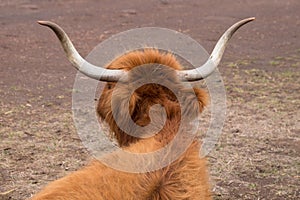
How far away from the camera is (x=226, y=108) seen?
398 inches

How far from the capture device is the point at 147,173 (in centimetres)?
429

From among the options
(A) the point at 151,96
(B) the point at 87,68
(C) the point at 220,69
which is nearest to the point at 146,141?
(A) the point at 151,96

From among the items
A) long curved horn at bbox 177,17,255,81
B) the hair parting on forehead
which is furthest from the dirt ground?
the hair parting on forehead

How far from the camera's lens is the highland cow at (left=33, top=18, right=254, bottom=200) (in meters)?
4.19

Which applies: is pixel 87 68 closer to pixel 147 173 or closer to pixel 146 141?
pixel 146 141

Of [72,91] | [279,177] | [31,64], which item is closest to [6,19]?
[31,64]

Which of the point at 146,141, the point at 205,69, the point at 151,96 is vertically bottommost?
the point at 146,141

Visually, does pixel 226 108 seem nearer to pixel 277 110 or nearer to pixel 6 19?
pixel 277 110

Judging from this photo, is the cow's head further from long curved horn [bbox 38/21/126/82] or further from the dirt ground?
the dirt ground

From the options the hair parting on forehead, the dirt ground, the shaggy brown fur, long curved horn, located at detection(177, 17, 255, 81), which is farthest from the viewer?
the dirt ground

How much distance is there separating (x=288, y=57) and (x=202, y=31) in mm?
2730

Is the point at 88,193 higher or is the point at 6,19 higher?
the point at 88,193

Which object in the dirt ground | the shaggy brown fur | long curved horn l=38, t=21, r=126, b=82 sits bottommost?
the dirt ground

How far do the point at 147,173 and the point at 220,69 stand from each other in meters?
8.32
